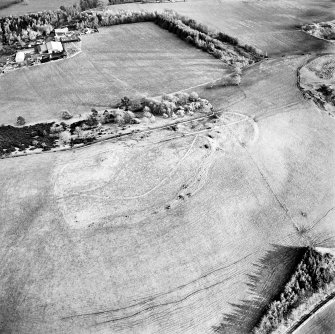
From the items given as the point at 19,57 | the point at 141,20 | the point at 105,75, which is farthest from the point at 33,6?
the point at 105,75

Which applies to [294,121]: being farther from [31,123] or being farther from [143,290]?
[31,123]

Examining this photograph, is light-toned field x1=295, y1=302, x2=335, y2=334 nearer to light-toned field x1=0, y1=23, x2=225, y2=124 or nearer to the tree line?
light-toned field x1=0, y1=23, x2=225, y2=124

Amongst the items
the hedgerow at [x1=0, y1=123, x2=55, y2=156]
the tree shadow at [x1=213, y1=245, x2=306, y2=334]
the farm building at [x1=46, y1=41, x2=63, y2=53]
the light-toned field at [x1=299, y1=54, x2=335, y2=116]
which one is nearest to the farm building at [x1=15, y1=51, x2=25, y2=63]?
the farm building at [x1=46, y1=41, x2=63, y2=53]

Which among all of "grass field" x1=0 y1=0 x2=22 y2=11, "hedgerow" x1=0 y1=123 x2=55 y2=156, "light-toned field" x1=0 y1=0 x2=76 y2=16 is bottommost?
"hedgerow" x1=0 y1=123 x2=55 y2=156

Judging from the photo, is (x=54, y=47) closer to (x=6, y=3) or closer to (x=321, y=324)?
(x=6, y=3)

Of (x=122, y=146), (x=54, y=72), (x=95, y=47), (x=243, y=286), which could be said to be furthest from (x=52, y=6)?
(x=243, y=286)
